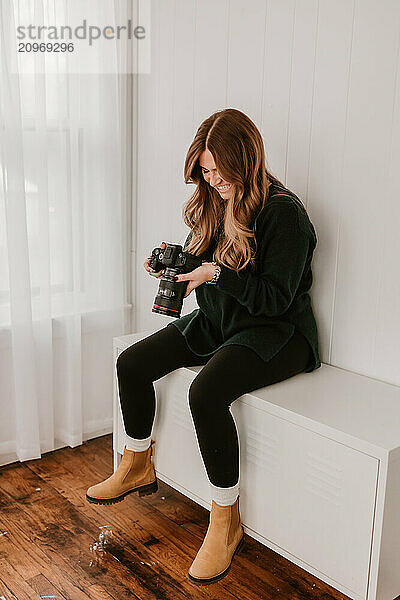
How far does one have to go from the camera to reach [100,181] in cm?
254

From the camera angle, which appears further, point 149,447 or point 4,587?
point 149,447

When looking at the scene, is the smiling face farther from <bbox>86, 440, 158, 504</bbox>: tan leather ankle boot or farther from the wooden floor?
the wooden floor

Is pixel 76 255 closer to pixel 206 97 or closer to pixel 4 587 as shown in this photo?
pixel 206 97

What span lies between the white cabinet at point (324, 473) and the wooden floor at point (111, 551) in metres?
0.10

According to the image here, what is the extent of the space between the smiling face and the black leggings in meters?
0.44

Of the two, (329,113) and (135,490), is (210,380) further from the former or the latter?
(329,113)

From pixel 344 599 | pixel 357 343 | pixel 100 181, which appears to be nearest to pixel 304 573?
pixel 344 599

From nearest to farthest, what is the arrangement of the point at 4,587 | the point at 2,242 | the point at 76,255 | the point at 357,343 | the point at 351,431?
the point at 351,431
the point at 4,587
the point at 357,343
the point at 2,242
the point at 76,255

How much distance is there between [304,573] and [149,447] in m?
0.60

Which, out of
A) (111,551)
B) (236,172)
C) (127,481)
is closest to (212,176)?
(236,172)

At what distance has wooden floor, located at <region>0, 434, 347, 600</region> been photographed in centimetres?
179

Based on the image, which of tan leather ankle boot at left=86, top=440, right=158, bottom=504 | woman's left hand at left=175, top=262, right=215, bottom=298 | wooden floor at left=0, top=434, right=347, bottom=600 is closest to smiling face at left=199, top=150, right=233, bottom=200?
woman's left hand at left=175, top=262, right=215, bottom=298

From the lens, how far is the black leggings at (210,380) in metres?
1.81

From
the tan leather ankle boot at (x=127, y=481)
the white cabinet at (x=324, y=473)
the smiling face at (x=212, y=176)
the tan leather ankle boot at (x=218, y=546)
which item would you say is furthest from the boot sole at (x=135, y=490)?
the smiling face at (x=212, y=176)
